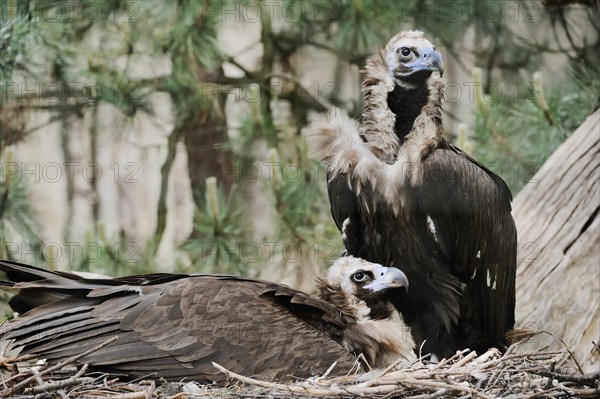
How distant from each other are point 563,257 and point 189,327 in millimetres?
1512

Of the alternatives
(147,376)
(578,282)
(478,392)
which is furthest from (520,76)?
(147,376)

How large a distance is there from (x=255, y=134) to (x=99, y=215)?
74cm

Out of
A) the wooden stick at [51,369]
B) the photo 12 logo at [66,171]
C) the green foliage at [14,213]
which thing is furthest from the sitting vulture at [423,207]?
the green foliage at [14,213]

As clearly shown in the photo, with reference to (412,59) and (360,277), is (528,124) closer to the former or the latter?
(412,59)

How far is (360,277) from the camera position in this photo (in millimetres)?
2982

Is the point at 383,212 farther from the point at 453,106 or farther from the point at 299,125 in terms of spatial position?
the point at 299,125

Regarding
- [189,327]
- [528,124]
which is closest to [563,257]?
[528,124]

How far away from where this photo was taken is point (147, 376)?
8.43ft

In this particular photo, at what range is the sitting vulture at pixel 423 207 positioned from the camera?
2.98m

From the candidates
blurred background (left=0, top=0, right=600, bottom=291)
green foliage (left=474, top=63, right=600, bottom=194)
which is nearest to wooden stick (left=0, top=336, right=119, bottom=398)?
blurred background (left=0, top=0, right=600, bottom=291)

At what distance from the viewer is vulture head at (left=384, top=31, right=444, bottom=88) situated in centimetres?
298

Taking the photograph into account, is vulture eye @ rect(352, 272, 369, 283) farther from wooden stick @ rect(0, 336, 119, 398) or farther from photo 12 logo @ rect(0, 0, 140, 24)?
photo 12 logo @ rect(0, 0, 140, 24)

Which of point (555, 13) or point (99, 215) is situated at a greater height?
point (555, 13)

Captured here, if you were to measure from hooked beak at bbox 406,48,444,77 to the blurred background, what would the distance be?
0.55 meters
